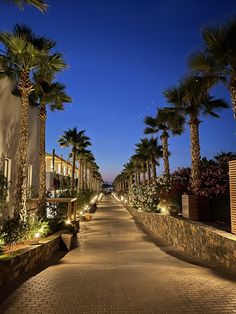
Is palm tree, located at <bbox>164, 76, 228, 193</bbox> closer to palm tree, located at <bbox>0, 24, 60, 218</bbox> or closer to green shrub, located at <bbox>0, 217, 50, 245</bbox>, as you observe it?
palm tree, located at <bbox>0, 24, 60, 218</bbox>

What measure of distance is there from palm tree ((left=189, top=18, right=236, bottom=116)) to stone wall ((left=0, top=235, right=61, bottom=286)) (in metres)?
6.30

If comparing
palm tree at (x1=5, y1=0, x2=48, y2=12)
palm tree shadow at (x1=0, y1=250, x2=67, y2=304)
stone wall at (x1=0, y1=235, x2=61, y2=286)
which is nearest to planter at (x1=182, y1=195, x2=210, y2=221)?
stone wall at (x1=0, y1=235, x2=61, y2=286)

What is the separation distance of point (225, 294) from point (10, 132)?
10411 mm

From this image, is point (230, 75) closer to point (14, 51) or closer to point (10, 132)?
point (14, 51)

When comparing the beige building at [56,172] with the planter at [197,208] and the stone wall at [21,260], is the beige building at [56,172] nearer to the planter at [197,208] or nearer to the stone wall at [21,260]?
the planter at [197,208]

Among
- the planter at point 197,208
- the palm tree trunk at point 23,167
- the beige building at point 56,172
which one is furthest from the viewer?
the beige building at point 56,172

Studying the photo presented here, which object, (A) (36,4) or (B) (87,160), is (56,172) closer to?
(B) (87,160)

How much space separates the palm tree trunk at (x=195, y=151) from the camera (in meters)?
12.8

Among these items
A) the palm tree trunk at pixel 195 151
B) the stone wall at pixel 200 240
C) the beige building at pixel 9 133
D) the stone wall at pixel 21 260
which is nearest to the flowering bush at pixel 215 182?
the palm tree trunk at pixel 195 151

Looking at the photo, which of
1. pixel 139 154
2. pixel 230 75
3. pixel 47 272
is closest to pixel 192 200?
pixel 230 75

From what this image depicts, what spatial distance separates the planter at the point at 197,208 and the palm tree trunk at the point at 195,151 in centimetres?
43

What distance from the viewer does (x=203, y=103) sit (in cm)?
1376

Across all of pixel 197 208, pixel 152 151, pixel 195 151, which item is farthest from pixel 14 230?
pixel 152 151

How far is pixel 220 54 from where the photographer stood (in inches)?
332
